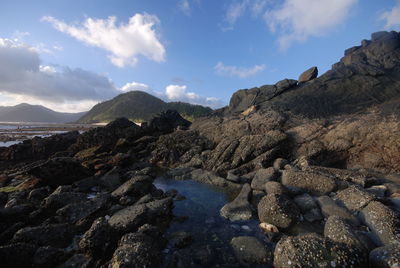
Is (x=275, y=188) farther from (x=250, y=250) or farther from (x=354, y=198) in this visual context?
(x=250, y=250)

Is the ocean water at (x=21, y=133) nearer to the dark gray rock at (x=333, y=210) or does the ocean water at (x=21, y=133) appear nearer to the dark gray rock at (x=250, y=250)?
the dark gray rock at (x=250, y=250)

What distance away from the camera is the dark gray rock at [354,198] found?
9102mm

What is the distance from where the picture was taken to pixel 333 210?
922 cm

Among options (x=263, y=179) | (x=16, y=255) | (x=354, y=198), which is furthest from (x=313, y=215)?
(x=16, y=255)

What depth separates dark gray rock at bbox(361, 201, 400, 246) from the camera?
693 centimetres

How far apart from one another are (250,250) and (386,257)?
12.8ft

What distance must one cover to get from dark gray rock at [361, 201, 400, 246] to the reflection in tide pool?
410 centimetres

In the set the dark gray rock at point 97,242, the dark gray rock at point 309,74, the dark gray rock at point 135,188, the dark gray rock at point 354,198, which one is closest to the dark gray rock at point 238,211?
the dark gray rock at point 354,198

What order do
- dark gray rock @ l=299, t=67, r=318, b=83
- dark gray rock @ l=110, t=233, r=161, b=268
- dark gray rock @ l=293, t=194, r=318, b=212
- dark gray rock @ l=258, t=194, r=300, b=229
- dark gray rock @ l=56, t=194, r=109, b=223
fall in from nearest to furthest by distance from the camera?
dark gray rock @ l=110, t=233, r=161, b=268 < dark gray rock @ l=258, t=194, r=300, b=229 < dark gray rock @ l=293, t=194, r=318, b=212 < dark gray rock @ l=56, t=194, r=109, b=223 < dark gray rock @ l=299, t=67, r=318, b=83

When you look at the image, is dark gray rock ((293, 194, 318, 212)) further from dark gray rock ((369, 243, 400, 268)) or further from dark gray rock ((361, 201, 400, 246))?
dark gray rock ((369, 243, 400, 268))

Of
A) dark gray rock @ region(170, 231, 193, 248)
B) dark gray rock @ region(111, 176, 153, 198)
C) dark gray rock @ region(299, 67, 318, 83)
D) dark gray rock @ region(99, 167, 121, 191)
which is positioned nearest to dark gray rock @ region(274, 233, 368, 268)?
dark gray rock @ region(170, 231, 193, 248)

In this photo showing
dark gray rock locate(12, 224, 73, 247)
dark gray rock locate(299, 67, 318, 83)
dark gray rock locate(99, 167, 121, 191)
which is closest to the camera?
dark gray rock locate(12, 224, 73, 247)

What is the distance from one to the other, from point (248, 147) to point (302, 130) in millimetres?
5895

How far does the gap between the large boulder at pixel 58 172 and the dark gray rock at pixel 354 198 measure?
18943mm
